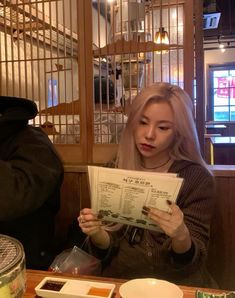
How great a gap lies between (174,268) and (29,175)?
594mm

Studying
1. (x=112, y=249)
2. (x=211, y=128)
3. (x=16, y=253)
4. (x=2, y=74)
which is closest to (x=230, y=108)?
(x=211, y=128)

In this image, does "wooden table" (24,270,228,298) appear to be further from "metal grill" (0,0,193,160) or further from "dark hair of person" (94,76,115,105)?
"dark hair of person" (94,76,115,105)

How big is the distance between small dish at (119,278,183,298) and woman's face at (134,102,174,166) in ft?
2.06

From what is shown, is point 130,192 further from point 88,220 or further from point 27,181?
point 27,181

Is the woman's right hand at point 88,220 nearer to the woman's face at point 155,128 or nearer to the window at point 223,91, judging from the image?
the woman's face at point 155,128

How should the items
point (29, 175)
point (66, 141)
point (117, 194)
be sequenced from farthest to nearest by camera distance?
point (66, 141), point (29, 175), point (117, 194)

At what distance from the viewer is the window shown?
8461mm

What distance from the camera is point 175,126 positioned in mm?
1395

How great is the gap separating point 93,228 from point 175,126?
1.62ft

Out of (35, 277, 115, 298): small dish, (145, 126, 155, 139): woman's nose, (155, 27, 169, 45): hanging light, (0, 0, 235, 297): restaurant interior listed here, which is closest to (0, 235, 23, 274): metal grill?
(35, 277, 115, 298): small dish

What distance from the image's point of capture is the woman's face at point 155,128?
138 centimetres

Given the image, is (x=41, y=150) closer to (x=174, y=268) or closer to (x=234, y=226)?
(x=174, y=268)

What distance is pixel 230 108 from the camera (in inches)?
335

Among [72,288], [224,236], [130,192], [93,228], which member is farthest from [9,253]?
[224,236]
